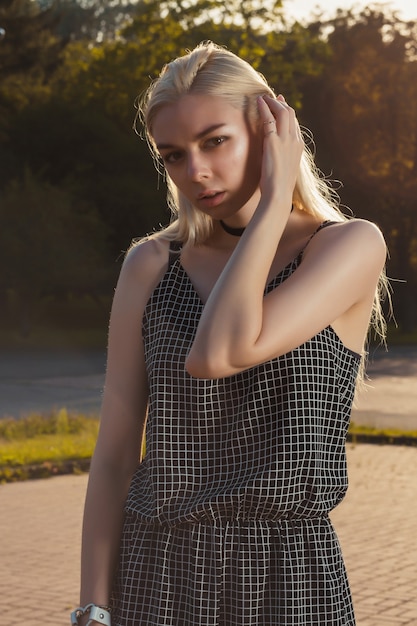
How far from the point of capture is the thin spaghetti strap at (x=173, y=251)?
2424 mm

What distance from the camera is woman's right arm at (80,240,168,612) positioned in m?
2.40

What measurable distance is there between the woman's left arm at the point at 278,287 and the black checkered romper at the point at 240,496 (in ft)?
0.25

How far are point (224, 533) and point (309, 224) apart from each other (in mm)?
601

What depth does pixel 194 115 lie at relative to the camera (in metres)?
2.24

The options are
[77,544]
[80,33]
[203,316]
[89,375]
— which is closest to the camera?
[203,316]

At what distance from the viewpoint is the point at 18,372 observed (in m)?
27.5

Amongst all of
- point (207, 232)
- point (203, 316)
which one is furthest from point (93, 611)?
point (207, 232)

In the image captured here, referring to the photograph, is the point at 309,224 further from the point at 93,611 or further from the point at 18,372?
the point at 18,372

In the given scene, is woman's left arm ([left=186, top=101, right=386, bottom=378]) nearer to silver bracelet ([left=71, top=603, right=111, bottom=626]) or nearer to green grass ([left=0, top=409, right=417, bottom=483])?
silver bracelet ([left=71, top=603, right=111, bottom=626])

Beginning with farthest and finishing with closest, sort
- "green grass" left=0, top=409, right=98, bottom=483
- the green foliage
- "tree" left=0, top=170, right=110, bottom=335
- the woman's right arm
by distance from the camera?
"tree" left=0, top=170, right=110, bottom=335, the green foliage, "green grass" left=0, top=409, right=98, bottom=483, the woman's right arm

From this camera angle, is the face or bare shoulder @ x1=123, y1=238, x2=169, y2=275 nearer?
the face

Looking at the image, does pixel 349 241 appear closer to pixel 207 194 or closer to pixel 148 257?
pixel 207 194

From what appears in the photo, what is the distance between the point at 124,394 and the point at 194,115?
0.54 meters

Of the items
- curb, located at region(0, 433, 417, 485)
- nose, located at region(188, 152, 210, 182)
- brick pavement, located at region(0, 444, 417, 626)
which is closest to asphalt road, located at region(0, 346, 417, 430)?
curb, located at region(0, 433, 417, 485)
